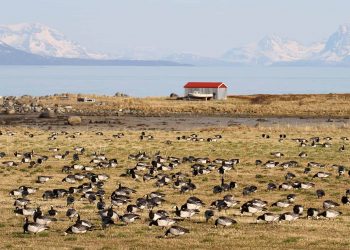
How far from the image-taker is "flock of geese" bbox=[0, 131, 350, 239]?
25.5m

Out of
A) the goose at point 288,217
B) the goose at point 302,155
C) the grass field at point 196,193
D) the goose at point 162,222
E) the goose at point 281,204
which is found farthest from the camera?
the goose at point 302,155

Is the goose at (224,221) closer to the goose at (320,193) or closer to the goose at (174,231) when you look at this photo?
the goose at (174,231)

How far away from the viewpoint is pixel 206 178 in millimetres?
38969

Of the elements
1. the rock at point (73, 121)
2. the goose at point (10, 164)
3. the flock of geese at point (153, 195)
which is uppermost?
the flock of geese at point (153, 195)

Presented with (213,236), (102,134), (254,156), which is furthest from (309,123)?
(213,236)

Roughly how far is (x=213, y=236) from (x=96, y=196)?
9.39 meters

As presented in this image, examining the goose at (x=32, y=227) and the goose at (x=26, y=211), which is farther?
the goose at (x=26, y=211)

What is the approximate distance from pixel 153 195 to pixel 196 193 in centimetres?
443

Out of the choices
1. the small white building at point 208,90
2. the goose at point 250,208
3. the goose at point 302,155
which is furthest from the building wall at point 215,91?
the goose at point 250,208

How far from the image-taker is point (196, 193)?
3459 centimetres

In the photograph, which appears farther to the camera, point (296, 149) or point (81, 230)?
point (296, 149)

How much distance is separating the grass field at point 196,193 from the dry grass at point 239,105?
35.4 m

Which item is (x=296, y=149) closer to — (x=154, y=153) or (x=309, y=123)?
(x=154, y=153)

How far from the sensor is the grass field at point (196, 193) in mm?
22641
